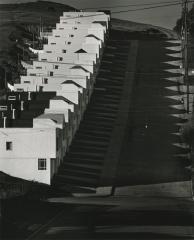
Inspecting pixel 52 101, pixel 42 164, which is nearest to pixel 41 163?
pixel 42 164

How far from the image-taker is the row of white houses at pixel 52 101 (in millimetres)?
53094

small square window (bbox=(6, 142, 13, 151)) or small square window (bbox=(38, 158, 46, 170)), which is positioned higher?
small square window (bbox=(6, 142, 13, 151))

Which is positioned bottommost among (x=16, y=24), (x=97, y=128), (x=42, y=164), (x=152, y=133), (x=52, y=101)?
(x=42, y=164)

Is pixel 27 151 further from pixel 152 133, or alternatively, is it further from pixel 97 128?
pixel 152 133

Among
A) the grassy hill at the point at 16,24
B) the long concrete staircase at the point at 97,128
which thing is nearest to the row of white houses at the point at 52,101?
the long concrete staircase at the point at 97,128

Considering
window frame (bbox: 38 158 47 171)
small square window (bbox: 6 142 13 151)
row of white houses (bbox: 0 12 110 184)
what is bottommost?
window frame (bbox: 38 158 47 171)

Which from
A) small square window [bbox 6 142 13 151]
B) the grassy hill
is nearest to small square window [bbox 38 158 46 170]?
small square window [bbox 6 142 13 151]

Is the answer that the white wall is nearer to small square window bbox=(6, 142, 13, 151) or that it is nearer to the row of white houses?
the row of white houses

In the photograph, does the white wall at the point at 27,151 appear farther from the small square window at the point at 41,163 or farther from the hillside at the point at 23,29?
the hillside at the point at 23,29

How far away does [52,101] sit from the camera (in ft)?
219

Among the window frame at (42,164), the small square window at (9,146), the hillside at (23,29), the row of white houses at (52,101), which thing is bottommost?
the window frame at (42,164)

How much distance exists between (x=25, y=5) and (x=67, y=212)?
542 ft

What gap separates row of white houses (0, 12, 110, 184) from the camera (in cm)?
5309

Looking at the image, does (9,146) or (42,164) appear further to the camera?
(9,146)
